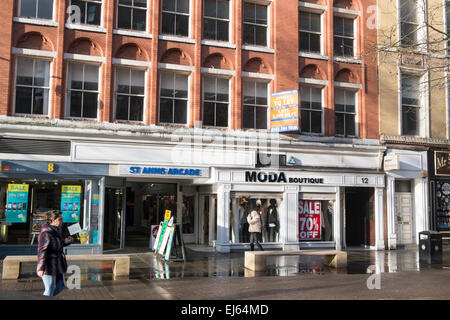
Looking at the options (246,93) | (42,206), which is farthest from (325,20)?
(42,206)

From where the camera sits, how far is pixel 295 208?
18.2 m

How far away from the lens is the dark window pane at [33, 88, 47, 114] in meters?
15.8

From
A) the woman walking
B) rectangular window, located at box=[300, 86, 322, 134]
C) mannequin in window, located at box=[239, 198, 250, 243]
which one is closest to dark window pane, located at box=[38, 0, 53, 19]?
mannequin in window, located at box=[239, 198, 250, 243]

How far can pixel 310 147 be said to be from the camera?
1842 centimetres

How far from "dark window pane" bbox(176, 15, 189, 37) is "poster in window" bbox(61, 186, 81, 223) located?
7.06 metres

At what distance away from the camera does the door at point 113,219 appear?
1659cm

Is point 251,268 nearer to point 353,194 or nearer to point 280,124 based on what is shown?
point 280,124

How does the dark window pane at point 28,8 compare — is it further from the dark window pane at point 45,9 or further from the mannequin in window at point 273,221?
the mannequin in window at point 273,221

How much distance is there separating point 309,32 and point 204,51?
Answer: 192 inches

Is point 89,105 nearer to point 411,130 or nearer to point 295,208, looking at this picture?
point 295,208

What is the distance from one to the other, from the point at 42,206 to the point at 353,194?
12.8m

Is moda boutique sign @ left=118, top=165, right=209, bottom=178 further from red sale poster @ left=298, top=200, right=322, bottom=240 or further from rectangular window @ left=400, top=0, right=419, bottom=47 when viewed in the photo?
rectangular window @ left=400, top=0, right=419, bottom=47

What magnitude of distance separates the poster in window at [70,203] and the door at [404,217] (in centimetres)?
1317

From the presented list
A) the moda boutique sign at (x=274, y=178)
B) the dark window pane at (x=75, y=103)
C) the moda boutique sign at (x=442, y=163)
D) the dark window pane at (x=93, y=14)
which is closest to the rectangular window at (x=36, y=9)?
the dark window pane at (x=93, y=14)
